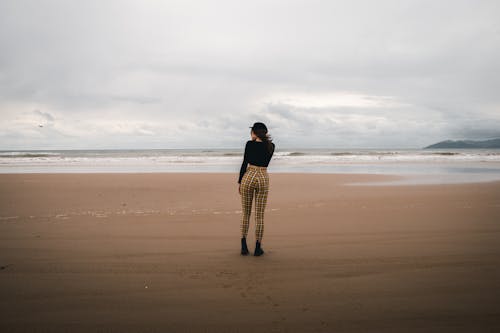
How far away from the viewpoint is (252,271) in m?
4.48

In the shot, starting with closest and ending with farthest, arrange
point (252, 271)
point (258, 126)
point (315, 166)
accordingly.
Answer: point (252, 271) < point (258, 126) < point (315, 166)

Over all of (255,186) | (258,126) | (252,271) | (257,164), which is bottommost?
(252,271)

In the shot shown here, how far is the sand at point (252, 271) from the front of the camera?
324 centimetres

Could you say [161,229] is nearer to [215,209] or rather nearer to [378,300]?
[215,209]

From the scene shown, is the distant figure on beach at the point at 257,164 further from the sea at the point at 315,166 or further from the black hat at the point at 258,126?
the sea at the point at 315,166

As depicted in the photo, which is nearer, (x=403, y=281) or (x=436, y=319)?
(x=436, y=319)

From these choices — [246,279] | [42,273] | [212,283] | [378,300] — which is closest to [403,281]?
[378,300]

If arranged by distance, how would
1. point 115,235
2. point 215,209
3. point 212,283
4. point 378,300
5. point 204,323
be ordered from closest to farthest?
point 204,323
point 378,300
point 212,283
point 115,235
point 215,209

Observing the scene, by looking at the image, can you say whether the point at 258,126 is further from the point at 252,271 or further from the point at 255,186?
the point at 252,271

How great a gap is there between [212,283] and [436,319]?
2420 millimetres

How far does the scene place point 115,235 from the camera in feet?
20.8

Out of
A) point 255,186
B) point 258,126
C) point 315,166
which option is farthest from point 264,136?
point 315,166

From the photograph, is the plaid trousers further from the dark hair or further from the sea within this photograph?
the sea

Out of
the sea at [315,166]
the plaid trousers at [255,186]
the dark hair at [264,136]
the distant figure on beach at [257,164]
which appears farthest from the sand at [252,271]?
the sea at [315,166]
